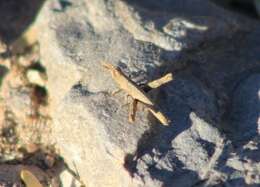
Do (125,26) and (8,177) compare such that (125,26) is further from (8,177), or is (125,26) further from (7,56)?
(8,177)

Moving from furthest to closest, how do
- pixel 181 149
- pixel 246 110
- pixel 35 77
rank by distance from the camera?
pixel 35 77 < pixel 246 110 < pixel 181 149

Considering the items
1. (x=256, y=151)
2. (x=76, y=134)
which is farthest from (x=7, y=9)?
(x=256, y=151)

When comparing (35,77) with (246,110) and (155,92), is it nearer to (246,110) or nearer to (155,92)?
(155,92)

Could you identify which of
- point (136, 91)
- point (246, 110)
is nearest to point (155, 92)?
point (136, 91)

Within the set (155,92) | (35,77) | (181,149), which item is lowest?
(35,77)

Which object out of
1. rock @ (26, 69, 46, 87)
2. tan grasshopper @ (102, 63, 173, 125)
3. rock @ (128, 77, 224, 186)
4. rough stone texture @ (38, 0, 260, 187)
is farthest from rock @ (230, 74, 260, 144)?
rock @ (26, 69, 46, 87)

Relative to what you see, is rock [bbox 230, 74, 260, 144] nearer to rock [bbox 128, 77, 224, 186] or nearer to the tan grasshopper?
rock [bbox 128, 77, 224, 186]
